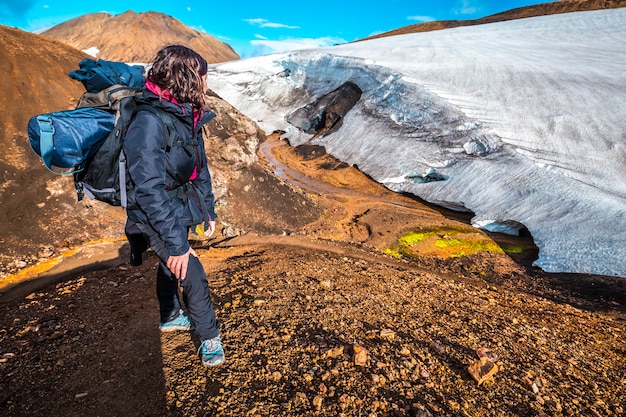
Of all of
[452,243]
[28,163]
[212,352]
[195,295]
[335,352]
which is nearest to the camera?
[195,295]

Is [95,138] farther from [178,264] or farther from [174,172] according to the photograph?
[178,264]

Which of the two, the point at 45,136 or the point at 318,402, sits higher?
the point at 45,136

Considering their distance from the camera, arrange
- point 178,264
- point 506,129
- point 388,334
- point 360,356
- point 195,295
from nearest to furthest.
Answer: point 178,264, point 195,295, point 360,356, point 388,334, point 506,129

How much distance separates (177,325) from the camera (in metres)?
3.11

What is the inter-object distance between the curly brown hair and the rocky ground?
6.87 ft

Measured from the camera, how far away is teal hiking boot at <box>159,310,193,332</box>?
3104mm

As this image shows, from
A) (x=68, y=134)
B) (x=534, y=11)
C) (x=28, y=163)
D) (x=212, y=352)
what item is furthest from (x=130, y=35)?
(x=212, y=352)

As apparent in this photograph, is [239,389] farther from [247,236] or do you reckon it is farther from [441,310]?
[247,236]

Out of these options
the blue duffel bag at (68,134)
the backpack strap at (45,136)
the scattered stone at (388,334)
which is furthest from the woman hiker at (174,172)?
the scattered stone at (388,334)

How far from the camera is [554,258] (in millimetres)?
6863

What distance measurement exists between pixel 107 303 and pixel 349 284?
293 cm

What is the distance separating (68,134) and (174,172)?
0.64 m

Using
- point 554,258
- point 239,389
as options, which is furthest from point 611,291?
point 239,389

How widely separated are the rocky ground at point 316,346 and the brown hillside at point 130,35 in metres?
69.1
